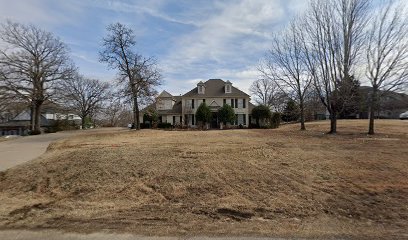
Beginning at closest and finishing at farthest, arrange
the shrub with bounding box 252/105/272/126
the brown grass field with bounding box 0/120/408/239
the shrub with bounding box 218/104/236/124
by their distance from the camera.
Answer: the brown grass field with bounding box 0/120/408/239 → the shrub with bounding box 252/105/272/126 → the shrub with bounding box 218/104/236/124

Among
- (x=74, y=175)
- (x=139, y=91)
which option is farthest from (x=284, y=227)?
(x=139, y=91)

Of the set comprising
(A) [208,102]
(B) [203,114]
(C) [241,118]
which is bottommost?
(C) [241,118]

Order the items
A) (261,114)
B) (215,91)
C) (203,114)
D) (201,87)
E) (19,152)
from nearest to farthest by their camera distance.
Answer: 1. (19,152)
2. (261,114)
3. (203,114)
4. (201,87)
5. (215,91)

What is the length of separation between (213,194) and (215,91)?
137 feet

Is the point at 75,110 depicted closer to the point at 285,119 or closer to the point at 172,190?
the point at 285,119

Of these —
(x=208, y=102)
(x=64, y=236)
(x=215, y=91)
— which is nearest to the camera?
(x=64, y=236)

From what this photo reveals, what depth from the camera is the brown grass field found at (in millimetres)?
5496

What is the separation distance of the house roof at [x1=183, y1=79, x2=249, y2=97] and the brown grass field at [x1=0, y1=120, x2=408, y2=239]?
120 feet

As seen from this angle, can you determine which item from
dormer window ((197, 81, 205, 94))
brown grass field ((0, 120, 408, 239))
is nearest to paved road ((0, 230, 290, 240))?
brown grass field ((0, 120, 408, 239))

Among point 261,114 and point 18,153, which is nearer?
point 18,153

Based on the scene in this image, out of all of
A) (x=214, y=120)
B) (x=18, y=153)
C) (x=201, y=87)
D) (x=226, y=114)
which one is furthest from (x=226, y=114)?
(x=18, y=153)

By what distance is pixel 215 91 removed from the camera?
4866 centimetres

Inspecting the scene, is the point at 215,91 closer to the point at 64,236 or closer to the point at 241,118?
the point at 241,118

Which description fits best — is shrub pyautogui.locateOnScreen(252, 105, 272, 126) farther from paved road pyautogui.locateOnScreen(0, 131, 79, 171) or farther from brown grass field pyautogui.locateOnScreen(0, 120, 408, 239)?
brown grass field pyautogui.locateOnScreen(0, 120, 408, 239)
